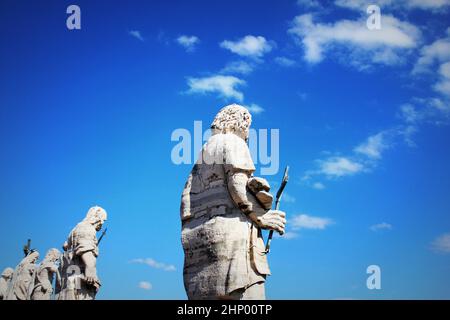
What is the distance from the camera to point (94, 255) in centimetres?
1205

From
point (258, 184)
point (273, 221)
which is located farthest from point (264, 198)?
Result: point (273, 221)

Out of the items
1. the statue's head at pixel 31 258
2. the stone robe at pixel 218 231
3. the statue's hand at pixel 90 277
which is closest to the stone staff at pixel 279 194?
the stone robe at pixel 218 231

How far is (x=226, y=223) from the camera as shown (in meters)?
8.33

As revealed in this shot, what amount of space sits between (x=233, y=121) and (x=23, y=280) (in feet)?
42.3

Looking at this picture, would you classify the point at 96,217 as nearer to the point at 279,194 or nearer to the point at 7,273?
the point at 279,194

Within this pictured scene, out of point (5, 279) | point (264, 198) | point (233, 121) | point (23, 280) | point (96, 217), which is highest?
point (233, 121)

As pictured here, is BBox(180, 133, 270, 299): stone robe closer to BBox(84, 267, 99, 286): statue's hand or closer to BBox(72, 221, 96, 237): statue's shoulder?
BBox(84, 267, 99, 286): statue's hand

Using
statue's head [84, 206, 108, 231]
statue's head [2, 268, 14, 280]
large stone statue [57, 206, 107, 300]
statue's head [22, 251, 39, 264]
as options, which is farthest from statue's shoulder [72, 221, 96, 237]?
statue's head [2, 268, 14, 280]

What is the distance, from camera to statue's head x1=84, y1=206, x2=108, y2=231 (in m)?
12.7
